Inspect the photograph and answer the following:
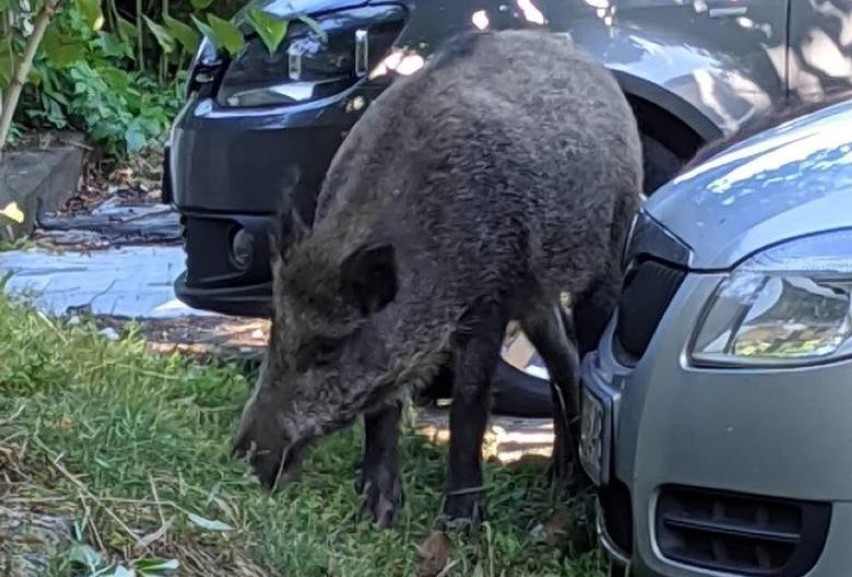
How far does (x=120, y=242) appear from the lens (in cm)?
1088

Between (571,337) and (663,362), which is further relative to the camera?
(571,337)

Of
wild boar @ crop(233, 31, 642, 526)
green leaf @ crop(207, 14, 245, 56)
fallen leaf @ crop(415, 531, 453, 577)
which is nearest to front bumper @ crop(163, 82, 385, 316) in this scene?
wild boar @ crop(233, 31, 642, 526)

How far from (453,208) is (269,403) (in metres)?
0.78

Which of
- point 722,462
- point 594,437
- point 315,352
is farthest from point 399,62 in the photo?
point 722,462

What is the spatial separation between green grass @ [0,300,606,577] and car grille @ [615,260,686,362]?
816mm

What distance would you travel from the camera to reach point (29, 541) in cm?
401

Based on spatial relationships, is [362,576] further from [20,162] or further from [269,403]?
[20,162]

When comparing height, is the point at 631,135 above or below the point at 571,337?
above

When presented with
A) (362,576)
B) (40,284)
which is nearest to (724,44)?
(362,576)

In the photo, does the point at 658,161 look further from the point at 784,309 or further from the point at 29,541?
the point at 29,541

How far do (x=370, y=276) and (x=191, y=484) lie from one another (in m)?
0.78

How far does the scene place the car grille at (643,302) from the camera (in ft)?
13.3

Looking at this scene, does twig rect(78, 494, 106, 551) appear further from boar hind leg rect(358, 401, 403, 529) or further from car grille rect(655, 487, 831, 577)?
car grille rect(655, 487, 831, 577)

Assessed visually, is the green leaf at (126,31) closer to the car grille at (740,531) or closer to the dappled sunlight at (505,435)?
the car grille at (740,531)
